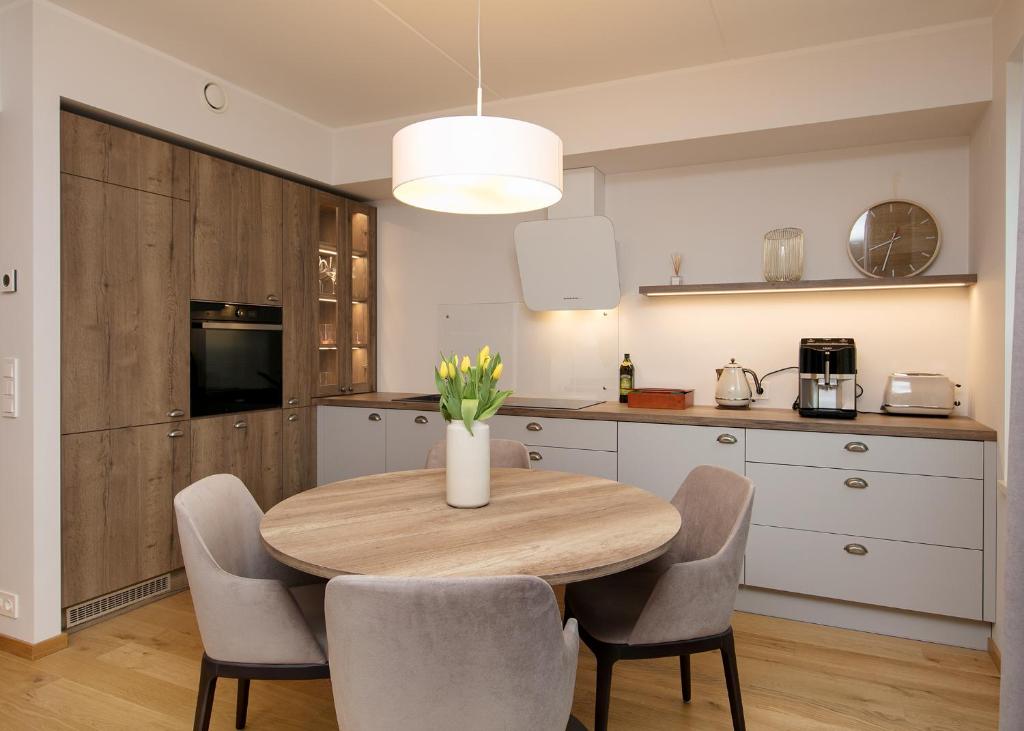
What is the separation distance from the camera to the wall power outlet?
9.00 ft

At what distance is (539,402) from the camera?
3957mm

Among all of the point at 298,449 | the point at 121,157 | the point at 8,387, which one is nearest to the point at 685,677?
the point at 298,449

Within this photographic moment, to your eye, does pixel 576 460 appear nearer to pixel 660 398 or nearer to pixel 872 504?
pixel 660 398

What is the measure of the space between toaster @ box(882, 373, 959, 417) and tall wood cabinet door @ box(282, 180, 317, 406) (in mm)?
3181

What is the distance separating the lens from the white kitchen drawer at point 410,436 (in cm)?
394

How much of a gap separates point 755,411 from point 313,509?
7.86 feet

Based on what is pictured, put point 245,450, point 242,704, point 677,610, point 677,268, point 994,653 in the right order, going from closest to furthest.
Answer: point 677,610 < point 242,704 < point 994,653 < point 245,450 < point 677,268

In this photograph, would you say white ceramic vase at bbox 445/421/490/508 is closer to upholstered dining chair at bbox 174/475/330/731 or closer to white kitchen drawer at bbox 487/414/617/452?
upholstered dining chair at bbox 174/475/330/731

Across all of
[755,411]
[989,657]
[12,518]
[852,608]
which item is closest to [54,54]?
[12,518]

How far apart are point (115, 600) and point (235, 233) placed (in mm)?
1872

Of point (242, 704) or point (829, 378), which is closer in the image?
point (242, 704)

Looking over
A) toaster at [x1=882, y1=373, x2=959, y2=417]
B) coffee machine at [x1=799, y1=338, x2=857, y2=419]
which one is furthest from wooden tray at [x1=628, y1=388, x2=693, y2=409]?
toaster at [x1=882, y1=373, x2=959, y2=417]

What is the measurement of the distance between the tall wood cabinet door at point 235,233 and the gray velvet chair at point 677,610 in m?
2.49

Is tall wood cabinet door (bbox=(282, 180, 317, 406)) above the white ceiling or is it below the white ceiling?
below
